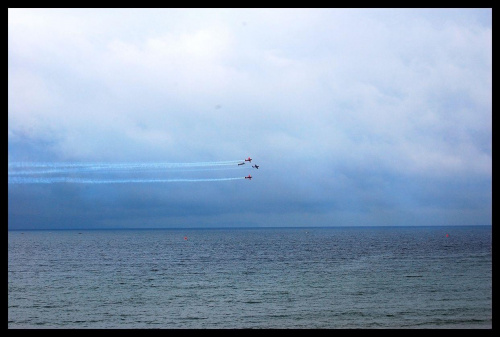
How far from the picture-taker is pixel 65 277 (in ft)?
246

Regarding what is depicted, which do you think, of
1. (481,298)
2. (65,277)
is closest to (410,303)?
(481,298)

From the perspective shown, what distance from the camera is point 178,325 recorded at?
43.3 m

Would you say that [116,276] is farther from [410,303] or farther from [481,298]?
[481,298]

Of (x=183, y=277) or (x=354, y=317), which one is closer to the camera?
(x=354, y=317)
